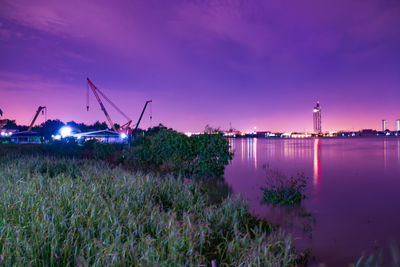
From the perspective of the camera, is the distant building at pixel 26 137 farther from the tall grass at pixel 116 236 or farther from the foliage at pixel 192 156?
the tall grass at pixel 116 236

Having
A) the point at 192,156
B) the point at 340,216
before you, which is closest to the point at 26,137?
the point at 192,156

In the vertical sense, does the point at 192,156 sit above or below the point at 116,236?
above

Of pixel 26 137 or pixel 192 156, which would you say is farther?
pixel 26 137

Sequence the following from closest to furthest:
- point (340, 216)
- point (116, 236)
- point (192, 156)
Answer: point (116, 236) < point (340, 216) < point (192, 156)

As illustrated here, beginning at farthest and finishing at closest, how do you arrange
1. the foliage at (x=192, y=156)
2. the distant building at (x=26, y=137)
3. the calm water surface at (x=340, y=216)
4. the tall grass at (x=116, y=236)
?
the distant building at (x=26, y=137) < the foliage at (x=192, y=156) < the calm water surface at (x=340, y=216) < the tall grass at (x=116, y=236)

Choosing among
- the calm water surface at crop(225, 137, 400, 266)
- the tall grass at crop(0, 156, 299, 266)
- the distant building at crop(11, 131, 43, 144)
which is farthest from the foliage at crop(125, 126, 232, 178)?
the distant building at crop(11, 131, 43, 144)

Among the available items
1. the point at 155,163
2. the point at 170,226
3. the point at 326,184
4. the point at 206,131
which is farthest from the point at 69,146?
the point at 170,226

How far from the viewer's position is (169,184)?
31.0ft

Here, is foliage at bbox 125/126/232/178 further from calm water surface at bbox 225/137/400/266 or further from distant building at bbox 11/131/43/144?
distant building at bbox 11/131/43/144

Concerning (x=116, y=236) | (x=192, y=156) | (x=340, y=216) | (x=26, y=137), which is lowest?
(x=340, y=216)

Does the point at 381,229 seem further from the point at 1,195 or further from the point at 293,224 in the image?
the point at 1,195

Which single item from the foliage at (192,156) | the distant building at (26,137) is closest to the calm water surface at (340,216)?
the foliage at (192,156)

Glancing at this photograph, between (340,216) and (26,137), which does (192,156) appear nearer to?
(340,216)

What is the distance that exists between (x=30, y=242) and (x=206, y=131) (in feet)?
46.8
